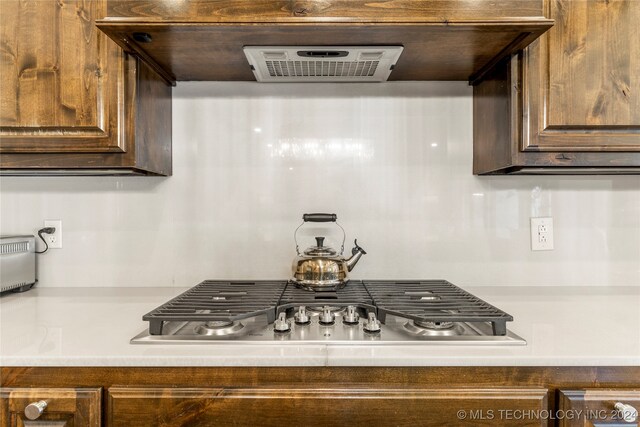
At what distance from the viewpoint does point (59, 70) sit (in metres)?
1.12

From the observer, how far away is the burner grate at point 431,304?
0.92m

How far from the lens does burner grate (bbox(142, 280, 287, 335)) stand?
917mm

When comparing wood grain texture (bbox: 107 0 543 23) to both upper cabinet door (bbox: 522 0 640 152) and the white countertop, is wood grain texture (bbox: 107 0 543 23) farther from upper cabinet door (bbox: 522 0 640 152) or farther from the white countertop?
the white countertop

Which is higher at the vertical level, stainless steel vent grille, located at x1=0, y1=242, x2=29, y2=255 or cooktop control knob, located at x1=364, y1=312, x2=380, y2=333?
stainless steel vent grille, located at x1=0, y1=242, x2=29, y2=255

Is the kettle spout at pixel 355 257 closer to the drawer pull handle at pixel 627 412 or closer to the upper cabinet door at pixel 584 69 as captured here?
the upper cabinet door at pixel 584 69

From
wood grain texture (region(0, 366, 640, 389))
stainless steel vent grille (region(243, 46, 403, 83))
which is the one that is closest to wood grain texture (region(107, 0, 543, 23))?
stainless steel vent grille (region(243, 46, 403, 83))

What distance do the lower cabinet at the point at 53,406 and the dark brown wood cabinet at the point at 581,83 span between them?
1.22 metres

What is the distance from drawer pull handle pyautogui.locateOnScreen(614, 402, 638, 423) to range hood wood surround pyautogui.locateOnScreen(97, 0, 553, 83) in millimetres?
892

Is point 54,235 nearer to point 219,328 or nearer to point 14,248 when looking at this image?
point 14,248

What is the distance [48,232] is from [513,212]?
1721 millimetres

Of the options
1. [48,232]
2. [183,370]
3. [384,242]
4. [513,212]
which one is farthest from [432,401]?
[48,232]

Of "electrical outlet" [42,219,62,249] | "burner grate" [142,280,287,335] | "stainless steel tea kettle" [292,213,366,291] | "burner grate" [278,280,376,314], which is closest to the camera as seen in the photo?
"burner grate" [142,280,287,335]

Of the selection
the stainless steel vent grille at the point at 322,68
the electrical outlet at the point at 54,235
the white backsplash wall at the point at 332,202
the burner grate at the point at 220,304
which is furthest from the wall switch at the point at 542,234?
the electrical outlet at the point at 54,235

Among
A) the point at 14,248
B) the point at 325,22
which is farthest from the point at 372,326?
the point at 14,248
